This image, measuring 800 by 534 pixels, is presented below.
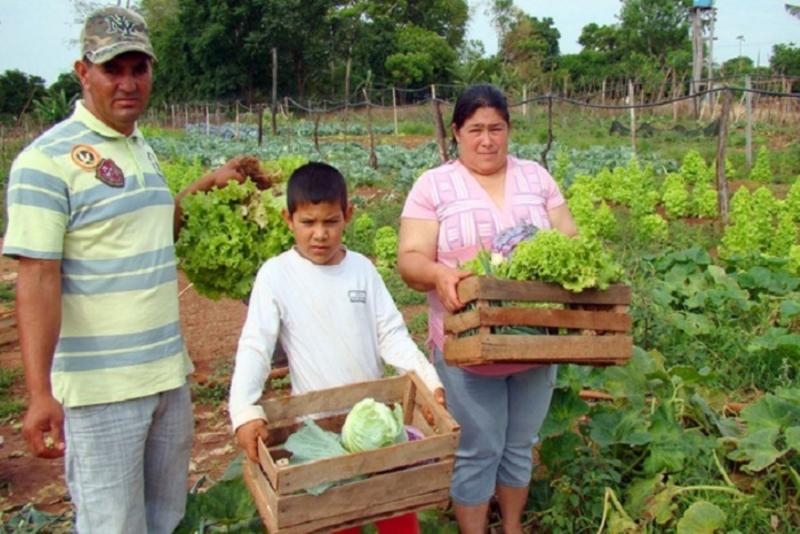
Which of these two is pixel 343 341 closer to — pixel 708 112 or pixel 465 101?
pixel 465 101

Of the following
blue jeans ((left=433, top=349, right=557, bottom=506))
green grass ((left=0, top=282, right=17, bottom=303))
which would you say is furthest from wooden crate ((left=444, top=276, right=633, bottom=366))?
green grass ((left=0, top=282, right=17, bottom=303))

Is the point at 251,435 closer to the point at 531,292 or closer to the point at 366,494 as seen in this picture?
the point at 366,494

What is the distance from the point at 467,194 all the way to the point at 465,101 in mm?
366

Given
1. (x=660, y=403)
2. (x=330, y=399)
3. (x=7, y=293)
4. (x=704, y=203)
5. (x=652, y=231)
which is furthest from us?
(x=704, y=203)

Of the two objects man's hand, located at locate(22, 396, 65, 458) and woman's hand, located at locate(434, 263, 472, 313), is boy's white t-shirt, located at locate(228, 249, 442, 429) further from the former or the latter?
man's hand, located at locate(22, 396, 65, 458)

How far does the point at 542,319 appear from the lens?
262cm

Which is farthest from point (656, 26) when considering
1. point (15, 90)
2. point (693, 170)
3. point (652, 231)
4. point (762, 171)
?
point (652, 231)

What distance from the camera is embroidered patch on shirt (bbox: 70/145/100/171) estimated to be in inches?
89.9

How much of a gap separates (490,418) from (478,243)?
0.73 meters

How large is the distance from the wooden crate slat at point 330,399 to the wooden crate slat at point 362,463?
40cm

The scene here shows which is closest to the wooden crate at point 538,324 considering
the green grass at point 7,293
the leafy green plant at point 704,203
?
the green grass at point 7,293

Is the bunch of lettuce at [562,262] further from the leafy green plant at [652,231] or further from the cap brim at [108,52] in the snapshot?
the leafy green plant at [652,231]

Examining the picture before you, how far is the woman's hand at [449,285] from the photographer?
2.69 meters

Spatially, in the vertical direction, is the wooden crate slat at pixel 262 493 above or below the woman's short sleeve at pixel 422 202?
below
